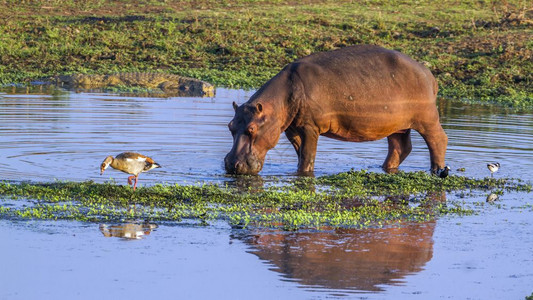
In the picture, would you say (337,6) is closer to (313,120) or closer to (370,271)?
(313,120)

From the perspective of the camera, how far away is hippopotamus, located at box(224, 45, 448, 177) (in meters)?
9.79

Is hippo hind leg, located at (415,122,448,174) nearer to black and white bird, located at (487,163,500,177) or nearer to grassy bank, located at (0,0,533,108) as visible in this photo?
black and white bird, located at (487,163,500,177)

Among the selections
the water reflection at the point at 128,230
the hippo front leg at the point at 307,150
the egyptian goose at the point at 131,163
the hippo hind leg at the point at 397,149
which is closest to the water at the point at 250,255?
the water reflection at the point at 128,230

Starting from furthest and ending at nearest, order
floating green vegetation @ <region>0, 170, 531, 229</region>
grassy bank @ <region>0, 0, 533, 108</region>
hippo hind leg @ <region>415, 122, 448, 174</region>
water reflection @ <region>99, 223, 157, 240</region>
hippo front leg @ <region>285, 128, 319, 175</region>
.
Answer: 1. grassy bank @ <region>0, 0, 533, 108</region>
2. hippo hind leg @ <region>415, 122, 448, 174</region>
3. hippo front leg @ <region>285, 128, 319, 175</region>
4. floating green vegetation @ <region>0, 170, 531, 229</region>
5. water reflection @ <region>99, 223, 157, 240</region>

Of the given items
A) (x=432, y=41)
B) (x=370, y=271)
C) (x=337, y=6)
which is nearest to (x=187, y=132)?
(x=370, y=271)

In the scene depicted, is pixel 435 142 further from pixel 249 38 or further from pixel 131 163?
pixel 249 38

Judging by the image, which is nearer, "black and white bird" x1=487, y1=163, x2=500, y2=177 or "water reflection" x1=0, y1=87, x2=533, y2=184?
"black and white bird" x1=487, y1=163, x2=500, y2=177

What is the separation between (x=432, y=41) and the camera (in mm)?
21812

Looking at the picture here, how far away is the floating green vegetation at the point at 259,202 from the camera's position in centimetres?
745

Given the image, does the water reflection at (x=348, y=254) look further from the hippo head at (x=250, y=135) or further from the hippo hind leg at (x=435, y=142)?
the hippo hind leg at (x=435, y=142)

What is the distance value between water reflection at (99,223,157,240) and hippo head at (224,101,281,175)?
2670 mm

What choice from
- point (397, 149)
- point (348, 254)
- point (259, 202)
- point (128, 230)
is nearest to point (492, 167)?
point (397, 149)

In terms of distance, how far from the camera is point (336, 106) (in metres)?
10.1

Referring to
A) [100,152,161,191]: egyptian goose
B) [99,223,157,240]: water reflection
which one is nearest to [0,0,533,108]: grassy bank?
[100,152,161,191]: egyptian goose
